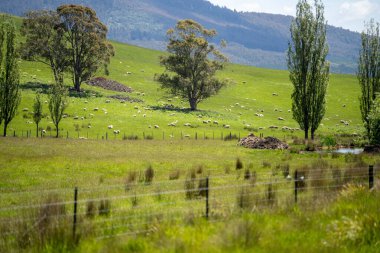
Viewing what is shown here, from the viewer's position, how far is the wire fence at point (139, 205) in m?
10.4

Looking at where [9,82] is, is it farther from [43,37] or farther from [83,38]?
[43,37]

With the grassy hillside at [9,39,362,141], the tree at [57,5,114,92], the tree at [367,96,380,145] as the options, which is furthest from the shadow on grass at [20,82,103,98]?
the tree at [367,96,380,145]

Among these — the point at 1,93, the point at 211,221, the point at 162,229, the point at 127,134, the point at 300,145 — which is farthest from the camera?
the point at 127,134

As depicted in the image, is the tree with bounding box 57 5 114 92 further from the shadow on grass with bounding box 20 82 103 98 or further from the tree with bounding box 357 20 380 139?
the tree with bounding box 357 20 380 139

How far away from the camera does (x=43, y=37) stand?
225 feet

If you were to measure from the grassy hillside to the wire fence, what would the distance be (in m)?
32.0

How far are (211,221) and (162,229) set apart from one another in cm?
175

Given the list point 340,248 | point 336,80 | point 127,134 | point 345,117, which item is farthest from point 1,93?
point 336,80

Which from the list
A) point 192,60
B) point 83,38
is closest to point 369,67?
point 192,60

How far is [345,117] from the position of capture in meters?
78.0

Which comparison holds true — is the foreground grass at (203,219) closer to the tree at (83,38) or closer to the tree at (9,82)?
the tree at (9,82)

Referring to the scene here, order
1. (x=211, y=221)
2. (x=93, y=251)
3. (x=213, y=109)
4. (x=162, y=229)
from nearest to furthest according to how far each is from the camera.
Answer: (x=93, y=251), (x=162, y=229), (x=211, y=221), (x=213, y=109)

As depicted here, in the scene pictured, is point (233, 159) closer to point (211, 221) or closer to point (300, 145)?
point (300, 145)

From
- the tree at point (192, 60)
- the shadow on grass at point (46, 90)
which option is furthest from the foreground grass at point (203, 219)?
the tree at point (192, 60)
